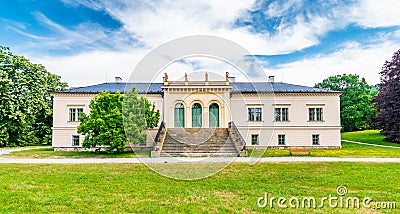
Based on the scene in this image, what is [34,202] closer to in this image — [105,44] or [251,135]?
[105,44]

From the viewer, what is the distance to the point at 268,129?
23.4m

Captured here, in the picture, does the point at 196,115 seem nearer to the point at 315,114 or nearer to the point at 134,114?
the point at 315,114

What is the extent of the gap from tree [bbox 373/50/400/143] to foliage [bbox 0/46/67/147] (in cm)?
3734

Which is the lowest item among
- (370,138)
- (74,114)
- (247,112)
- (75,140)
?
(370,138)

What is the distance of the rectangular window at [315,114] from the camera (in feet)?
81.6

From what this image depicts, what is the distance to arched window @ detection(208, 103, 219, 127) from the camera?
79.0ft

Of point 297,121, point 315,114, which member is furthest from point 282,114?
point 315,114

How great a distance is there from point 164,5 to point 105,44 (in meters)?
11.8

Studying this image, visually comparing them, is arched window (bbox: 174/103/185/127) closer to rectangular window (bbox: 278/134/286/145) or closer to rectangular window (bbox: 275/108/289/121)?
rectangular window (bbox: 275/108/289/121)

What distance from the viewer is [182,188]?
27.5ft

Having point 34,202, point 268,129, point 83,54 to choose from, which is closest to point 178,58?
point 34,202

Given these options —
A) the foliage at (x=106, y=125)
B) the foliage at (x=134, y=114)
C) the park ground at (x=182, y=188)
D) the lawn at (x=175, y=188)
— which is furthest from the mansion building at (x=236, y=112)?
the park ground at (x=182, y=188)
